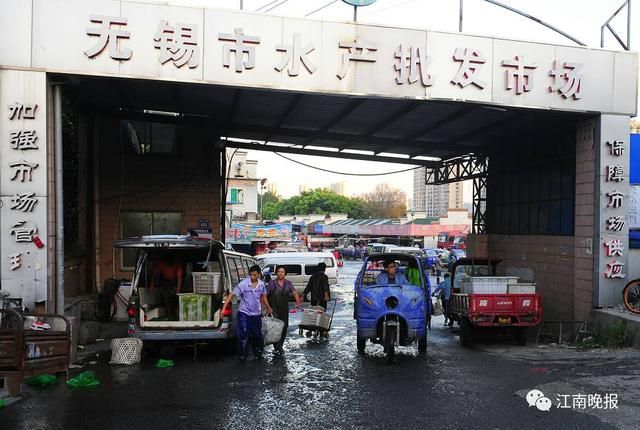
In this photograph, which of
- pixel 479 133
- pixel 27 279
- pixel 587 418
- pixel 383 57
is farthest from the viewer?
pixel 479 133

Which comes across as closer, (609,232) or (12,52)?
(12,52)

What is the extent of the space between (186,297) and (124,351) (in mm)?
1405

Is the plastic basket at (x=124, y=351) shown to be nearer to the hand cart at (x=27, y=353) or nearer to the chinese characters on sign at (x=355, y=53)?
the hand cart at (x=27, y=353)

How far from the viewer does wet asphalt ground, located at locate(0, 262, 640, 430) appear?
624 cm

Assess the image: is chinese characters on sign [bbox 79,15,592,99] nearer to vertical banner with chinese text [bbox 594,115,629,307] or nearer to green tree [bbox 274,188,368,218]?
vertical banner with chinese text [bbox 594,115,629,307]

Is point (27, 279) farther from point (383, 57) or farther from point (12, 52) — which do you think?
point (383, 57)

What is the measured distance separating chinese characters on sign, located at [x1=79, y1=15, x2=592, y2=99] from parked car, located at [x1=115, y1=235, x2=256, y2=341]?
9.10 feet

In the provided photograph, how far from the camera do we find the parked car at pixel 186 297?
9.71m

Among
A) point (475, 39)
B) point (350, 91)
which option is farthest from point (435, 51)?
point (350, 91)

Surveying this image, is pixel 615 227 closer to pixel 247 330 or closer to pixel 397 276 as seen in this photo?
pixel 397 276

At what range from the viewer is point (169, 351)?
10609 millimetres

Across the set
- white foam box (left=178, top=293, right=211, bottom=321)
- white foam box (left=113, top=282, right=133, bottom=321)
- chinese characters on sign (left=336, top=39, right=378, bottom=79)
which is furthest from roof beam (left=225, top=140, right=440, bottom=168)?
white foam box (left=178, top=293, right=211, bottom=321)

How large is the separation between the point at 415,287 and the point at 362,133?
7564mm

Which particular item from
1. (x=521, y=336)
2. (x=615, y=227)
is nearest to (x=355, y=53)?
(x=615, y=227)
